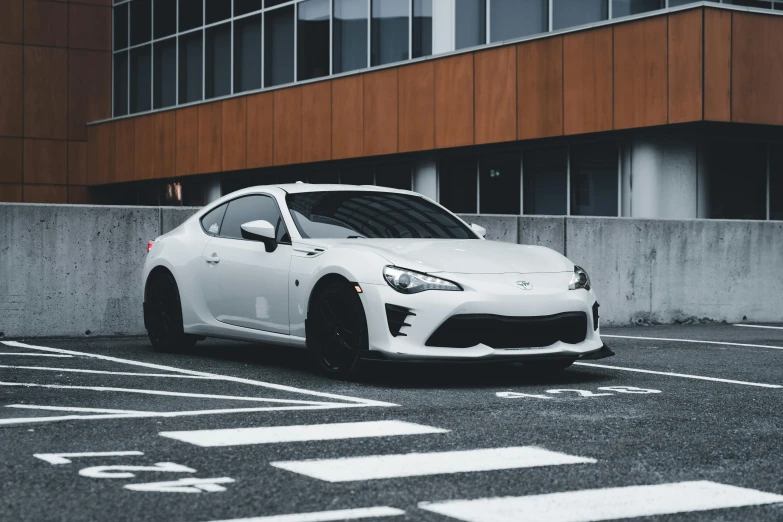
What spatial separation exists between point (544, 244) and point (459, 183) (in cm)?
972

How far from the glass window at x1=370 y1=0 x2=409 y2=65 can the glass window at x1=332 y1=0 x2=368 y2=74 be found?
1.11 ft

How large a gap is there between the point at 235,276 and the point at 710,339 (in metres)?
5.66

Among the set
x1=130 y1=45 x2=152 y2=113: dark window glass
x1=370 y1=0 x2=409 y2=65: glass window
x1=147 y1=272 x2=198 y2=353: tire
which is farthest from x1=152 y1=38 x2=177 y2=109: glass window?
x1=147 y1=272 x2=198 y2=353: tire

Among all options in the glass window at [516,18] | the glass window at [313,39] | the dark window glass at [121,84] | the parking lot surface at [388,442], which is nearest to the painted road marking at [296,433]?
the parking lot surface at [388,442]

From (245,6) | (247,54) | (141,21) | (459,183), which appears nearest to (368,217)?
(459,183)

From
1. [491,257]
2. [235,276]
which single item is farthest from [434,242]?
[235,276]

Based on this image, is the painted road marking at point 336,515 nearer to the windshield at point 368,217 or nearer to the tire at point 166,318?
the windshield at point 368,217

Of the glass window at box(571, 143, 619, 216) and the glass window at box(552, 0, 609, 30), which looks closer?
the glass window at box(571, 143, 619, 216)

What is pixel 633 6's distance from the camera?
22.2 m

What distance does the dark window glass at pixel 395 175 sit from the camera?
26.3m

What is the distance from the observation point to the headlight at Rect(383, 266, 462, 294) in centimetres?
854

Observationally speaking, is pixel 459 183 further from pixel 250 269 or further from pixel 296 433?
pixel 296 433

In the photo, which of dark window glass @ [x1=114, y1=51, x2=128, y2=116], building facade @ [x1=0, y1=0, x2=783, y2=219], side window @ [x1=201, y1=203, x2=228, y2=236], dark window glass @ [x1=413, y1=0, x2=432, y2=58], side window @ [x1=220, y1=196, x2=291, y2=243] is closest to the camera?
side window @ [x1=220, y1=196, x2=291, y2=243]

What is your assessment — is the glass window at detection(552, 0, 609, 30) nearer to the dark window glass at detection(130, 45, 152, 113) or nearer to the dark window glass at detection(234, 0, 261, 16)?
the dark window glass at detection(234, 0, 261, 16)
